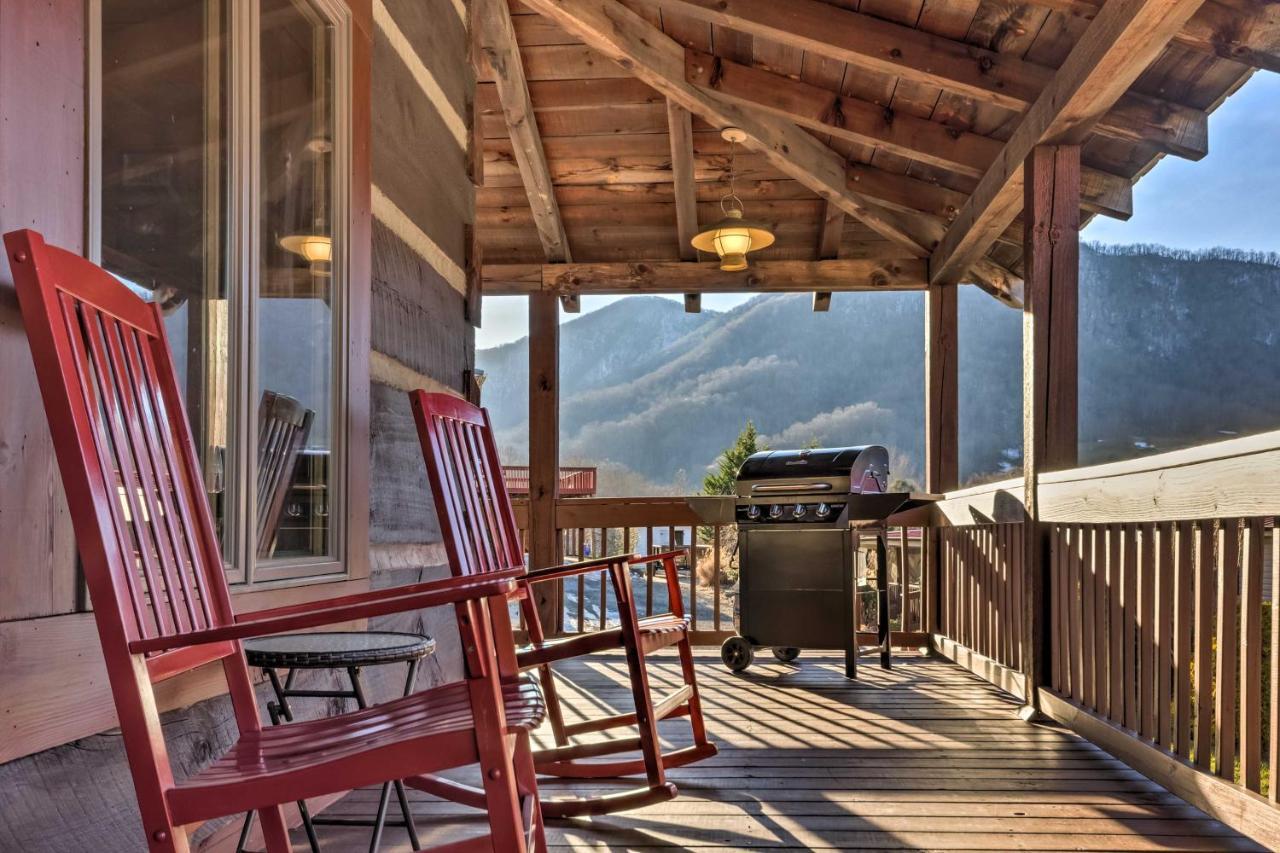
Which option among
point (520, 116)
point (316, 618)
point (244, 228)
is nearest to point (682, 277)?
point (520, 116)

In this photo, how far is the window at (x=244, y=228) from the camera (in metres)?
1.46

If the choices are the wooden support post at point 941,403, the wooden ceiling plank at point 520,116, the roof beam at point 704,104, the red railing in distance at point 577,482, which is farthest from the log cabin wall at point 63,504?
the red railing in distance at point 577,482

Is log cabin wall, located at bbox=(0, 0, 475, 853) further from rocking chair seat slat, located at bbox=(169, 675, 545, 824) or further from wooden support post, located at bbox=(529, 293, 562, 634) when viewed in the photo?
wooden support post, located at bbox=(529, 293, 562, 634)

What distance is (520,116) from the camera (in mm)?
4570

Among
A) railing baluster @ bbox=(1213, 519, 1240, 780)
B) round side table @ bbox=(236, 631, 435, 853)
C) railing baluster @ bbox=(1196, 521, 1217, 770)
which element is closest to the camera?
round side table @ bbox=(236, 631, 435, 853)

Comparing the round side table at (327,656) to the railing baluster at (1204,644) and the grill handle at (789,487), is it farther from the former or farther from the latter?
the grill handle at (789,487)

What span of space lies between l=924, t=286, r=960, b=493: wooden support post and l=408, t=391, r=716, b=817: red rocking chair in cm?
295

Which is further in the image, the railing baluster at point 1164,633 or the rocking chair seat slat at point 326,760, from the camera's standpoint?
the railing baluster at point 1164,633

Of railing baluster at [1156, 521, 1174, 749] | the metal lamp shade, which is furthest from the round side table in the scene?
the metal lamp shade

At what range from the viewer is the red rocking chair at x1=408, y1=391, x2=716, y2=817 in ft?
6.77

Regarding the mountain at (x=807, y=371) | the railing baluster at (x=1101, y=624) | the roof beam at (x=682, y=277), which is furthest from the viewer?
the mountain at (x=807, y=371)

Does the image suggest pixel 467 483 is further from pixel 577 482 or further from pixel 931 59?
pixel 577 482

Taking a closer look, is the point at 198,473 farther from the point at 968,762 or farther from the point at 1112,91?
the point at 1112,91

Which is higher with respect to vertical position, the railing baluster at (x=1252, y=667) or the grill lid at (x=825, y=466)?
the grill lid at (x=825, y=466)
